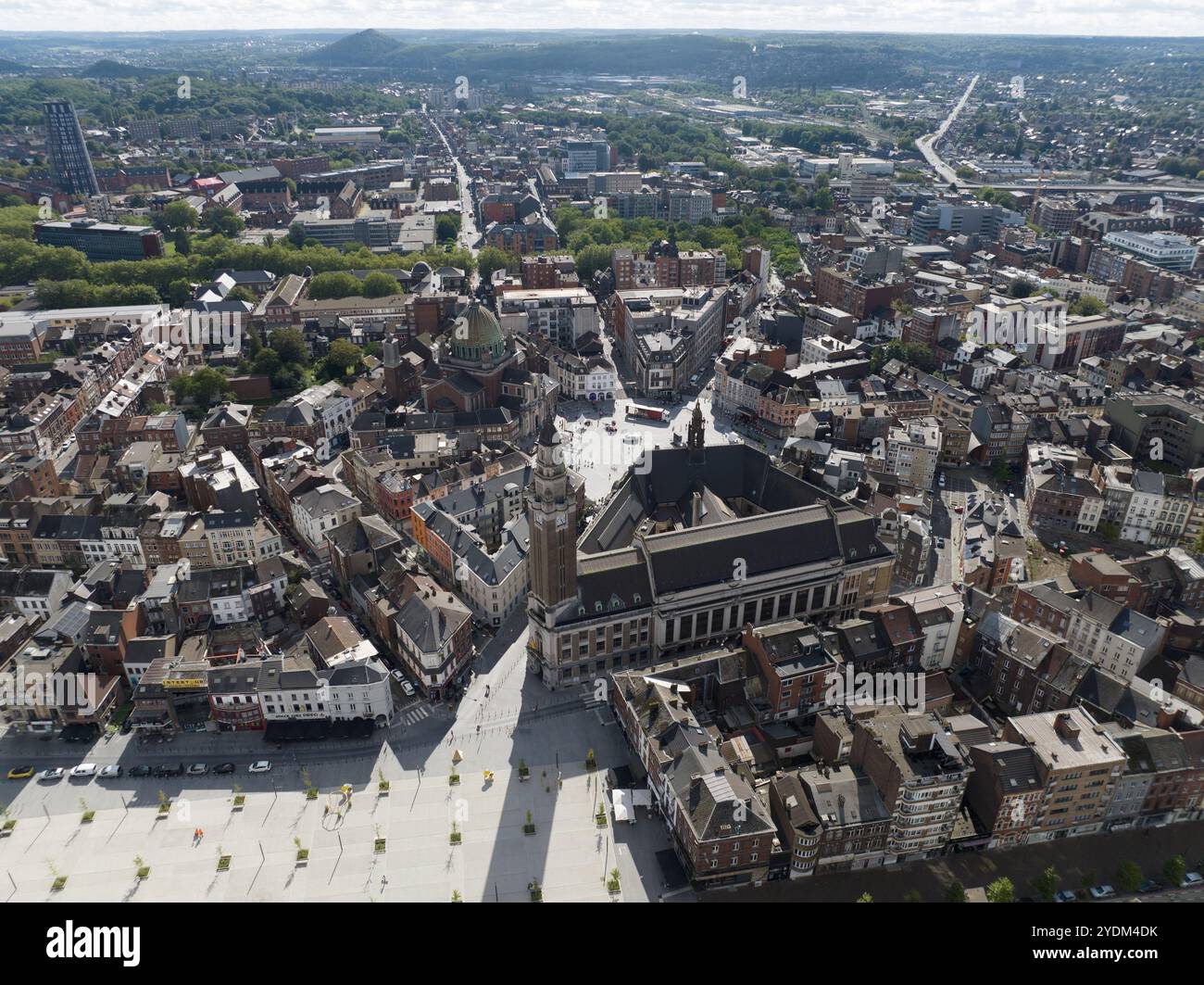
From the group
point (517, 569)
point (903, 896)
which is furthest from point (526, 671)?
point (903, 896)

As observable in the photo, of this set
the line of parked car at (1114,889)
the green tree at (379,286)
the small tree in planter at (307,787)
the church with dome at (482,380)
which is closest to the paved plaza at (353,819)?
the small tree in planter at (307,787)

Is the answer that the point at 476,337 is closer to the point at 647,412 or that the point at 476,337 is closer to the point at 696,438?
the point at 647,412

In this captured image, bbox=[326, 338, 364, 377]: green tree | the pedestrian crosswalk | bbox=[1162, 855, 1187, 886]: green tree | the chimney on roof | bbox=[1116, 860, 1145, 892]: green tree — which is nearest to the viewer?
bbox=[1116, 860, 1145, 892]: green tree

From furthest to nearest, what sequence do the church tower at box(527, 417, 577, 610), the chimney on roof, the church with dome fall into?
1. the church with dome
2. the church tower at box(527, 417, 577, 610)
3. the chimney on roof

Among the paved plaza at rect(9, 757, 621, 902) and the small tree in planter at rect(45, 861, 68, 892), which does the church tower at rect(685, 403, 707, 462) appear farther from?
the small tree in planter at rect(45, 861, 68, 892)

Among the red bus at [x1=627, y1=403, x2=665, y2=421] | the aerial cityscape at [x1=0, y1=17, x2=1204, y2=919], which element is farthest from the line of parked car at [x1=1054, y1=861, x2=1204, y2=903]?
the red bus at [x1=627, y1=403, x2=665, y2=421]

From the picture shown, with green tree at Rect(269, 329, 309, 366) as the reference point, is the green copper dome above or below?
above
